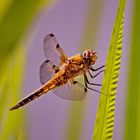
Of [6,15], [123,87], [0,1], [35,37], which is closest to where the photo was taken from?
[6,15]

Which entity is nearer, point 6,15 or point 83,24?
point 6,15

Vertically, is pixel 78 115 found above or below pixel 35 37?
below

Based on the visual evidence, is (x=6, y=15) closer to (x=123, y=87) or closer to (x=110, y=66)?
(x=110, y=66)

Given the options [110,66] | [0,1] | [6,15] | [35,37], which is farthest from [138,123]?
[35,37]

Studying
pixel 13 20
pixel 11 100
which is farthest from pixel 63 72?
pixel 13 20

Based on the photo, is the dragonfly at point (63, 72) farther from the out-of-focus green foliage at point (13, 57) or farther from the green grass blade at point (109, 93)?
the green grass blade at point (109, 93)

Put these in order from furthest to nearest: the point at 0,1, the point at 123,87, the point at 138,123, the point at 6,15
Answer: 1. the point at 123,87
2. the point at 0,1
3. the point at 6,15
4. the point at 138,123
